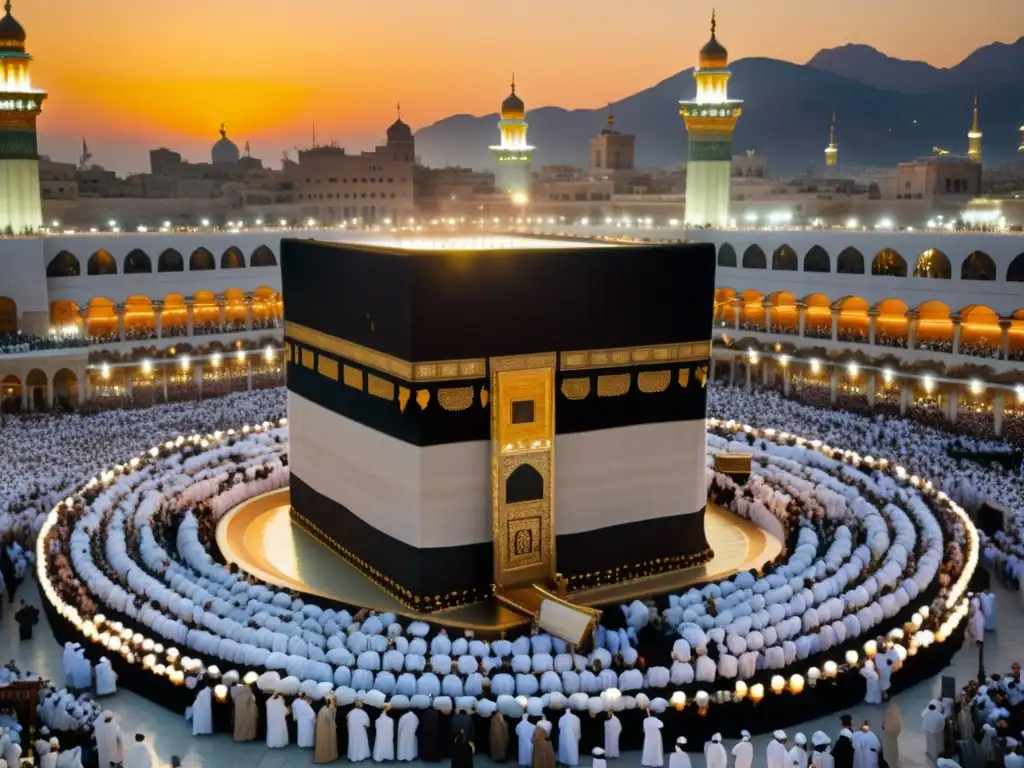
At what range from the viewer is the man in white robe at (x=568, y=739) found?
396 inches

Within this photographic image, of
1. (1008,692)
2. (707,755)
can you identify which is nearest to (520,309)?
(707,755)

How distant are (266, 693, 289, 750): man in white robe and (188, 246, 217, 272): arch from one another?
22.1m

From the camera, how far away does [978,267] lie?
81.1 ft

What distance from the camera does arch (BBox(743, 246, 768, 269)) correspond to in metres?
29.5

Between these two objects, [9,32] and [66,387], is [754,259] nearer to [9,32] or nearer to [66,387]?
[66,387]

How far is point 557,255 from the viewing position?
1320 centimetres

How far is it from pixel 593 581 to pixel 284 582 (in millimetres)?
4008

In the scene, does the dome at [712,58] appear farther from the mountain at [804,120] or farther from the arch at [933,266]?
the mountain at [804,120]

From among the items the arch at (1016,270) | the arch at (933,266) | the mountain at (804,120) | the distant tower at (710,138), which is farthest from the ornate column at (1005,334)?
the mountain at (804,120)

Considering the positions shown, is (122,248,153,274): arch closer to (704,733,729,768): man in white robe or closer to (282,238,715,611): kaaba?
(282,238,715,611): kaaba

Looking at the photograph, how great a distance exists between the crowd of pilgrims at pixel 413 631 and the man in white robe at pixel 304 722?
1cm

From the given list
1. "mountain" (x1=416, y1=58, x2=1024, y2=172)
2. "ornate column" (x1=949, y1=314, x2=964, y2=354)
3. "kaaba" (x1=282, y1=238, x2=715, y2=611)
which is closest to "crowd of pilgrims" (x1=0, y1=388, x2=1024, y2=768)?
"kaaba" (x1=282, y1=238, x2=715, y2=611)

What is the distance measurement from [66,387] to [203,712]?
61.2 feet

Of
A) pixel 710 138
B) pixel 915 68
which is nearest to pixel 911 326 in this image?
pixel 710 138
